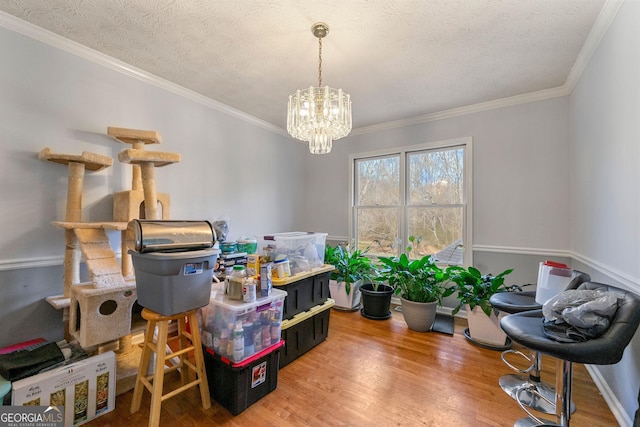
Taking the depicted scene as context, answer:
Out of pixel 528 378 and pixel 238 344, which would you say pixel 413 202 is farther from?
pixel 238 344

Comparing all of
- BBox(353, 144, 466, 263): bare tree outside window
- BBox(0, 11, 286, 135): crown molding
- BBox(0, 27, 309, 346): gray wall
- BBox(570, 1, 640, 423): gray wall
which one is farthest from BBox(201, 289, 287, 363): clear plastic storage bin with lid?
BBox(353, 144, 466, 263): bare tree outside window

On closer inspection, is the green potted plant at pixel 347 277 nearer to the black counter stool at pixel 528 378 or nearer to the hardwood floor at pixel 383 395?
the hardwood floor at pixel 383 395

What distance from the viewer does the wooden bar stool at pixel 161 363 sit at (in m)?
1.35

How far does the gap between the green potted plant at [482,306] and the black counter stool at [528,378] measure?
37cm

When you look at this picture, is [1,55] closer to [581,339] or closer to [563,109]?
[581,339]

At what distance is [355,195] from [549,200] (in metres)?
2.21

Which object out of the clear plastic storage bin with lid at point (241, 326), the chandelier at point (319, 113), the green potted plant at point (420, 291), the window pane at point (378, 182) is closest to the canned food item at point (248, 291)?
the clear plastic storage bin with lid at point (241, 326)

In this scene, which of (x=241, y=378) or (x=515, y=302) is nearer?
(x=241, y=378)

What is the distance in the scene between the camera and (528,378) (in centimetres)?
191

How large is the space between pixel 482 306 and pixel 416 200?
58.7 inches

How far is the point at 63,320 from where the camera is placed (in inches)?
75.1

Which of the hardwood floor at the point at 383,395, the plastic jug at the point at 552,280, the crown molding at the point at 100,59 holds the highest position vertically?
the crown molding at the point at 100,59

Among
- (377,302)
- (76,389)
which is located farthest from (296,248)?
(76,389)

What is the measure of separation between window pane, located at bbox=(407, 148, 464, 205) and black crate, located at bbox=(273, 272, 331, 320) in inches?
69.8
